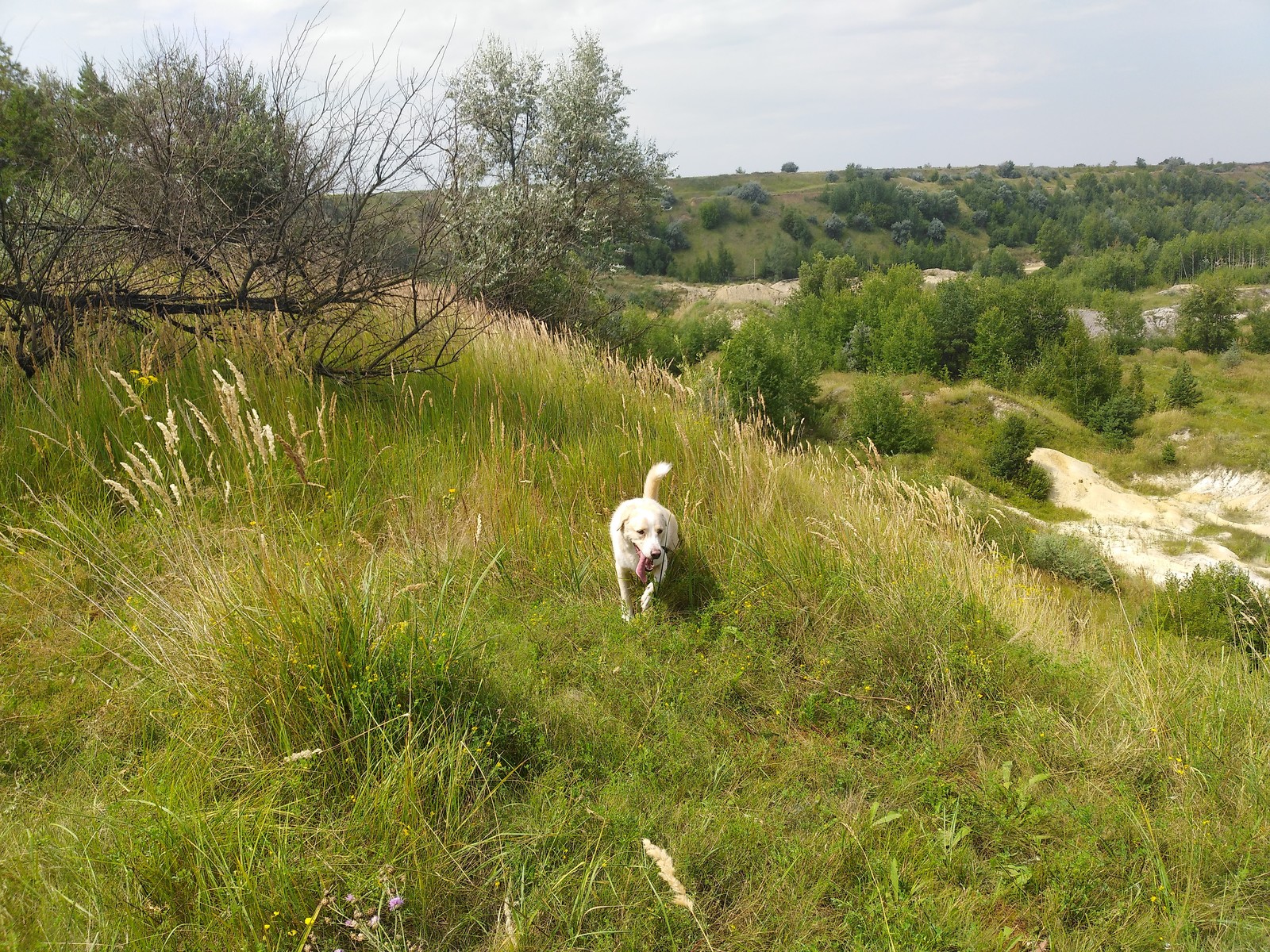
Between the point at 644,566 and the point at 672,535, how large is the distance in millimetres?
352

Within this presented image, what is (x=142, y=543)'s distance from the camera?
10.3 ft

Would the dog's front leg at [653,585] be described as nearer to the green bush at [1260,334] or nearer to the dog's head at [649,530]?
the dog's head at [649,530]

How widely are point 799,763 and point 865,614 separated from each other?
1006 mm

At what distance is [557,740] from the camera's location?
2617mm

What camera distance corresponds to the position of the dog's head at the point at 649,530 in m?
3.59

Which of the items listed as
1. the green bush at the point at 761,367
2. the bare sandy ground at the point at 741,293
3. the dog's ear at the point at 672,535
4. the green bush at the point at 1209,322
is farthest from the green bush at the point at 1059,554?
the green bush at the point at 1209,322

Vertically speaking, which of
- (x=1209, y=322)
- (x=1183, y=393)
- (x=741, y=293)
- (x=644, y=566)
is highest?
(x=741, y=293)

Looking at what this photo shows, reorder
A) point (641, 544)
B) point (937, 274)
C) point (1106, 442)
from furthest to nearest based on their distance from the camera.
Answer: point (937, 274)
point (1106, 442)
point (641, 544)

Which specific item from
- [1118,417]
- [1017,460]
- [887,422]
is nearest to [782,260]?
[1118,417]

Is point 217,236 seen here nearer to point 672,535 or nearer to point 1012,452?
point 672,535

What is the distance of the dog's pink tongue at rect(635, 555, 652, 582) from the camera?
11.9ft

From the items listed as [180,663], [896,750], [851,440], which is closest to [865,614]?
[896,750]

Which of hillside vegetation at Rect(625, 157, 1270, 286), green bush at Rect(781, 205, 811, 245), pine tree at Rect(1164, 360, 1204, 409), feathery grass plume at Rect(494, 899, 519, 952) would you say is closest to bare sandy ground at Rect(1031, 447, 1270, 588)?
pine tree at Rect(1164, 360, 1204, 409)

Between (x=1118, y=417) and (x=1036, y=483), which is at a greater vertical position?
(x=1118, y=417)
